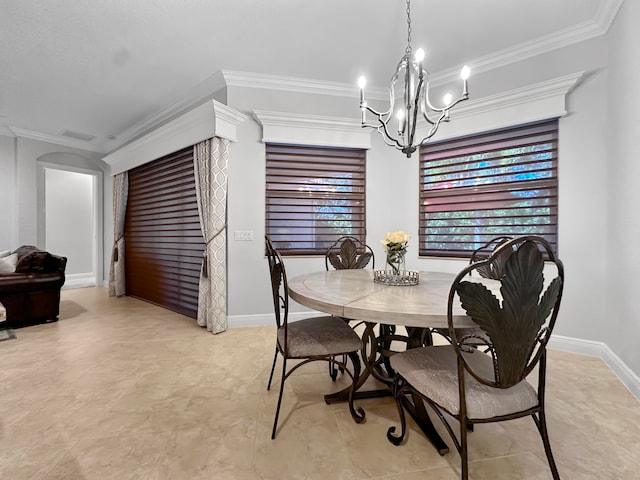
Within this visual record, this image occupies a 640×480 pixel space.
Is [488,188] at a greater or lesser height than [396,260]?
greater

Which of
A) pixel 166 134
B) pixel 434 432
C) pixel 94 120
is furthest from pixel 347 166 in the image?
pixel 94 120

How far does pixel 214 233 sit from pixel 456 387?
2.56m

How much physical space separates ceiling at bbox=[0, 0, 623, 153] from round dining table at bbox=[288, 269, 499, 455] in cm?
207

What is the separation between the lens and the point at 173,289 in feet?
12.2

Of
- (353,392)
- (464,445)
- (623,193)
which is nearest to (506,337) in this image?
(464,445)

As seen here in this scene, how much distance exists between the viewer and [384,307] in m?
1.14

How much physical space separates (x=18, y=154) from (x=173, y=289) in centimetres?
359

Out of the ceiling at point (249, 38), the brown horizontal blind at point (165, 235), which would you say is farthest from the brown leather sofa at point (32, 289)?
the ceiling at point (249, 38)

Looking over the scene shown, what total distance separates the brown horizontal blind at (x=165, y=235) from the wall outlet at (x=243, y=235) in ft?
1.96

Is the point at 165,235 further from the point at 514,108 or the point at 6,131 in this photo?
the point at 514,108

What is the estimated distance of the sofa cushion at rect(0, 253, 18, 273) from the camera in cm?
326

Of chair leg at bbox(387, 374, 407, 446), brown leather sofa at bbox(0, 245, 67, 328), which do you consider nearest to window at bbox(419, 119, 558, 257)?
chair leg at bbox(387, 374, 407, 446)

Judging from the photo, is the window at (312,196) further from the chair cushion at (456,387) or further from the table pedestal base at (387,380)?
the chair cushion at (456,387)

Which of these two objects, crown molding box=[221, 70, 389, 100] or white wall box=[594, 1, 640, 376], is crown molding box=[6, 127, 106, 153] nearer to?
crown molding box=[221, 70, 389, 100]
